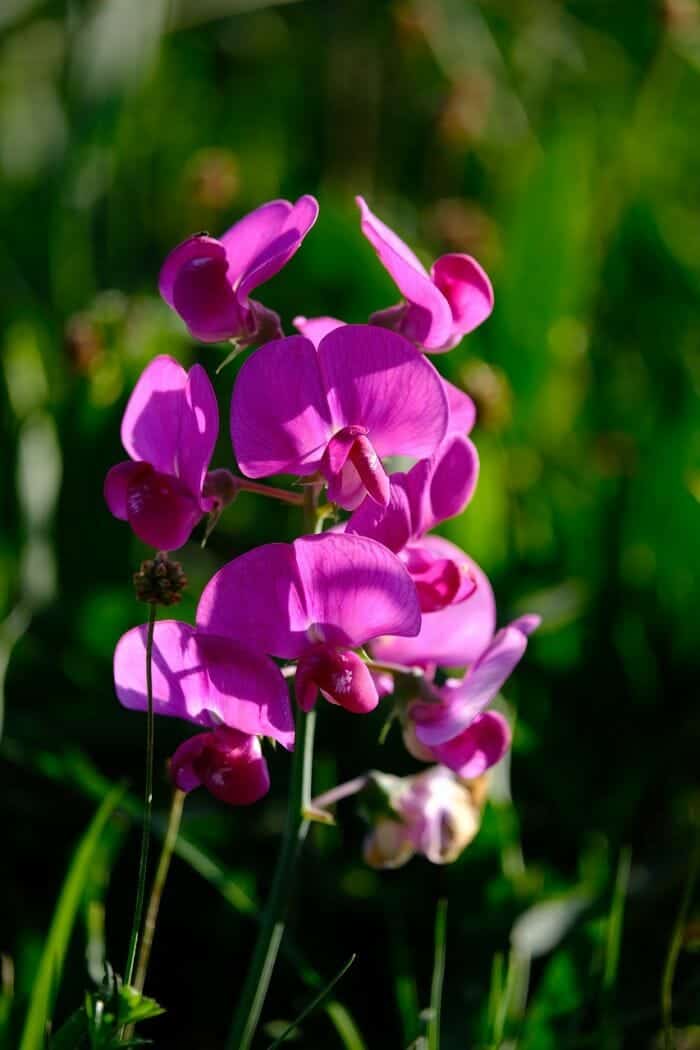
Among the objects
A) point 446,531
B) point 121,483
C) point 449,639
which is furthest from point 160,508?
point 446,531

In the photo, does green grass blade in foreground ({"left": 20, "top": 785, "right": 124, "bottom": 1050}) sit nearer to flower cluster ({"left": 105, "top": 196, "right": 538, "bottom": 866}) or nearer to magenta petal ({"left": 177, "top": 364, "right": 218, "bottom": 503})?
flower cluster ({"left": 105, "top": 196, "right": 538, "bottom": 866})

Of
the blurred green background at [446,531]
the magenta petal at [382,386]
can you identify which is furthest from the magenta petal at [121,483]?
the blurred green background at [446,531]

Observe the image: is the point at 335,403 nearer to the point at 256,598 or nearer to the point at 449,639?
the point at 256,598

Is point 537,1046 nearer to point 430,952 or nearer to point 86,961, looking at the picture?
point 430,952

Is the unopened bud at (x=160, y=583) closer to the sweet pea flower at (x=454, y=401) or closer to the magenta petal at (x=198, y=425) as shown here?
the magenta petal at (x=198, y=425)

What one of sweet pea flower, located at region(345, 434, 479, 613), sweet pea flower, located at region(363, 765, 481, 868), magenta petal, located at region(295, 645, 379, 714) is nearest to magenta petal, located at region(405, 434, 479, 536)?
sweet pea flower, located at region(345, 434, 479, 613)

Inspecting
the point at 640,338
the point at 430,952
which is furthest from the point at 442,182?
the point at 430,952
